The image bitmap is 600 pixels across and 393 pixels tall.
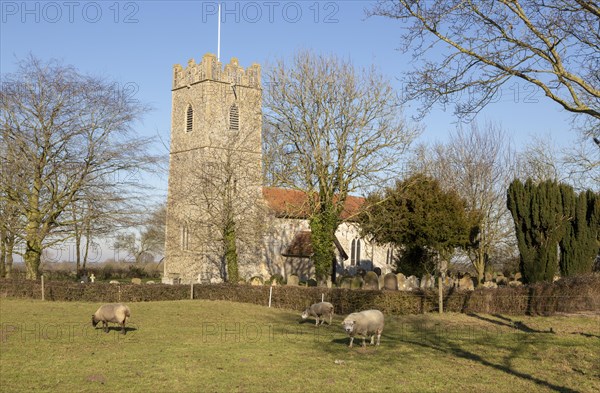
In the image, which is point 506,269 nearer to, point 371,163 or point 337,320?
point 371,163

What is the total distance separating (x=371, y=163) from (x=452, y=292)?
12272mm

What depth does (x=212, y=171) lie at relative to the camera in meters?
39.8

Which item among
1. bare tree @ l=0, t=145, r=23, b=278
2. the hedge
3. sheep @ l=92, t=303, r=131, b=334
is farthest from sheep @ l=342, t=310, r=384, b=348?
bare tree @ l=0, t=145, r=23, b=278

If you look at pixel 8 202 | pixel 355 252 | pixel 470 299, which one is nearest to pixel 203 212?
pixel 8 202

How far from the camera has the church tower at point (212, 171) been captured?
39156 millimetres

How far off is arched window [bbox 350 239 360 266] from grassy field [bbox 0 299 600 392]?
36595 millimetres

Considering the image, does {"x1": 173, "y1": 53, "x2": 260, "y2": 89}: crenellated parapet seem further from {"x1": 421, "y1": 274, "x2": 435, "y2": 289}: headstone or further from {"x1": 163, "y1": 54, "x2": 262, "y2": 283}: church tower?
{"x1": 421, "y1": 274, "x2": 435, "y2": 289}: headstone

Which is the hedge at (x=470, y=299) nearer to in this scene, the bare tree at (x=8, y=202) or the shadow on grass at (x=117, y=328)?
the shadow on grass at (x=117, y=328)

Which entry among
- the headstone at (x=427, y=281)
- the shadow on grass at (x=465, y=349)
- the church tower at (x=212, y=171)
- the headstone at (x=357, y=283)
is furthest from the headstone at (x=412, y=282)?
the shadow on grass at (x=465, y=349)

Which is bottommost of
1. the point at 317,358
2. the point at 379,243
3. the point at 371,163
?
the point at 317,358

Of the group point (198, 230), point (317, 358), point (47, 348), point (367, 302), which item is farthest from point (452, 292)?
point (198, 230)

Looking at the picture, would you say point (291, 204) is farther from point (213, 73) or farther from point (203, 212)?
point (213, 73)

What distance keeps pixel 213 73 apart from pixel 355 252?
65.3 ft

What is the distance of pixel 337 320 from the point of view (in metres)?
24.5
